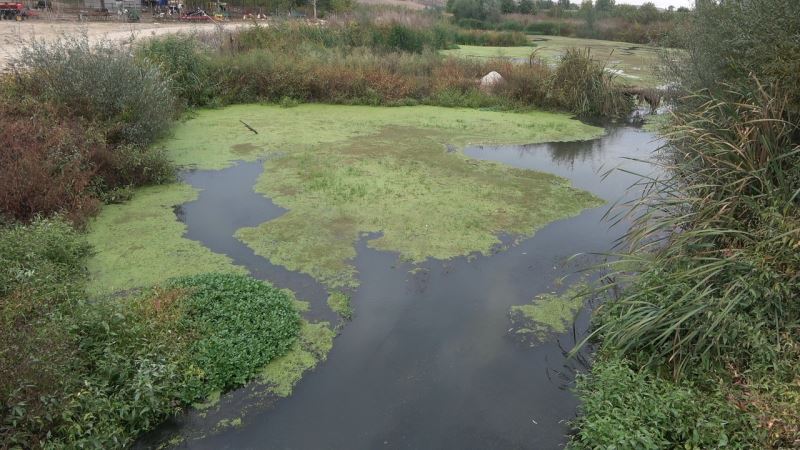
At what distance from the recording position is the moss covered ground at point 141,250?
14.7 ft

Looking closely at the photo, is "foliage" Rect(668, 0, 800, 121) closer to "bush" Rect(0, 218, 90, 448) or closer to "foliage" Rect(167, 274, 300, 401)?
"foliage" Rect(167, 274, 300, 401)

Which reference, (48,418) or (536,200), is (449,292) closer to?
(536,200)

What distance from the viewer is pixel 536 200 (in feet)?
21.2

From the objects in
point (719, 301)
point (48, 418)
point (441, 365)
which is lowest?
point (441, 365)

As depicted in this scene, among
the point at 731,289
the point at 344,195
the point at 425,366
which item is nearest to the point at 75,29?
the point at 344,195

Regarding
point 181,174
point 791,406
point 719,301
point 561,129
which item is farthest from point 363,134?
point 791,406

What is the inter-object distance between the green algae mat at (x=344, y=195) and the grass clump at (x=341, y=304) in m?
0.16

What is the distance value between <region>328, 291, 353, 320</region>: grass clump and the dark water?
8 centimetres

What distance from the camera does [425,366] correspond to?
12.0 ft

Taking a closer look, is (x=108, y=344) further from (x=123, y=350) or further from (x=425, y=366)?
(x=425, y=366)

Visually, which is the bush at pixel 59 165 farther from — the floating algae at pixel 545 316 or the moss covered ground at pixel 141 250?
the floating algae at pixel 545 316

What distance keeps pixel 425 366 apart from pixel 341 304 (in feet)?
3.05

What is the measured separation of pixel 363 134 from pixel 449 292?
5.06 m

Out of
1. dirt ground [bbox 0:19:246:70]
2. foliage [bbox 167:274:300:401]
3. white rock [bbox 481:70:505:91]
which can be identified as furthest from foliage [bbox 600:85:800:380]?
dirt ground [bbox 0:19:246:70]
